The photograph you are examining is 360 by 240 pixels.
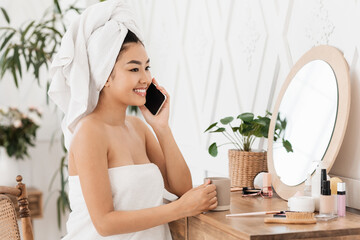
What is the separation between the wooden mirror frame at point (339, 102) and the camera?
168cm

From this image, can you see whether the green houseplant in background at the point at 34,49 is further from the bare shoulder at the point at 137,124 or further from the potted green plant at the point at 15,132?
the bare shoulder at the point at 137,124

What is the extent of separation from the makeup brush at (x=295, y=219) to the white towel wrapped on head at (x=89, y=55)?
68cm

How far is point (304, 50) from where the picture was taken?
2006 millimetres

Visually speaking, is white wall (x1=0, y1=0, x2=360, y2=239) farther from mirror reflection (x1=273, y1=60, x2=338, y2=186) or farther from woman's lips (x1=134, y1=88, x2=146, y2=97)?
woman's lips (x1=134, y1=88, x2=146, y2=97)

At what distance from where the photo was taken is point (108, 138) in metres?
1.73

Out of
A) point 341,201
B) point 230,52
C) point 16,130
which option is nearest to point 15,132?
point 16,130

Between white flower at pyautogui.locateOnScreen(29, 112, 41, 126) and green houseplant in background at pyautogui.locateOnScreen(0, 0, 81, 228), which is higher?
green houseplant in background at pyautogui.locateOnScreen(0, 0, 81, 228)

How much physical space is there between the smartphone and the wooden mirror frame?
0.43m

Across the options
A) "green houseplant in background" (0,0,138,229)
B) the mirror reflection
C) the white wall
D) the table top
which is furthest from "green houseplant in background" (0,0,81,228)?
the table top

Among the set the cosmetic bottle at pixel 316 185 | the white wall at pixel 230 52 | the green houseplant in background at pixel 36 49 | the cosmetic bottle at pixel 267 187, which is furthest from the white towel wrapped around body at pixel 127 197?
the green houseplant in background at pixel 36 49

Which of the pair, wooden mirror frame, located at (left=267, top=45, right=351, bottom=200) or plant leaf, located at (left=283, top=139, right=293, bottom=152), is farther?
plant leaf, located at (left=283, top=139, right=293, bottom=152)

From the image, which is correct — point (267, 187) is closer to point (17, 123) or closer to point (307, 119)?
point (307, 119)

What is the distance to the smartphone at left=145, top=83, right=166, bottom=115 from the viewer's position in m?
1.95

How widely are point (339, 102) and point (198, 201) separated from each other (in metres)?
0.54
